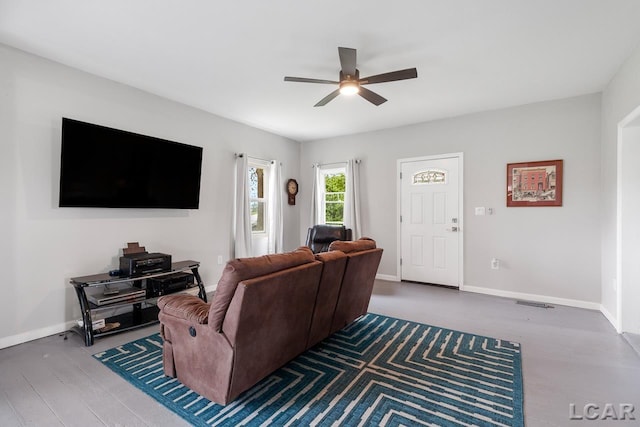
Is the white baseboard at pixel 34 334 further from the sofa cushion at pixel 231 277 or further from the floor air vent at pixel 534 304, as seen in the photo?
the floor air vent at pixel 534 304

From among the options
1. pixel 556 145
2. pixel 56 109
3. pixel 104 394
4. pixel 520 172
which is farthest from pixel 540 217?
pixel 56 109

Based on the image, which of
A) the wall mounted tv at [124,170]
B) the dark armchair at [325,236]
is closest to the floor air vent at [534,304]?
the dark armchair at [325,236]

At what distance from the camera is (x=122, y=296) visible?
308 cm

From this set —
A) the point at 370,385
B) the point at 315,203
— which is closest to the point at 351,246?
the point at 370,385

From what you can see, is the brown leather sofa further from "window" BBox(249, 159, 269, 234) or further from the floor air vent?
"window" BBox(249, 159, 269, 234)

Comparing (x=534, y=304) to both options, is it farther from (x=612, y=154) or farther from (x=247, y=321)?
(x=247, y=321)

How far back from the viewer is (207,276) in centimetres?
460

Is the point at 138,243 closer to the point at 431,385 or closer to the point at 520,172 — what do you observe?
the point at 431,385

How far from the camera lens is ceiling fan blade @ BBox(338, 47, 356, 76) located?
246 cm

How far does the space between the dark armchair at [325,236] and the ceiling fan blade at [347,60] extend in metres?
2.59

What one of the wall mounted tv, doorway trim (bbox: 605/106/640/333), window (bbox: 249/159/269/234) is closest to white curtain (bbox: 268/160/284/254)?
window (bbox: 249/159/269/234)

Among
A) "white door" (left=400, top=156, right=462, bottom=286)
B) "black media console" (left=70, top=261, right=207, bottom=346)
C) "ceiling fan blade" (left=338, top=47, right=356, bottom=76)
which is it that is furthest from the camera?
"white door" (left=400, top=156, right=462, bottom=286)

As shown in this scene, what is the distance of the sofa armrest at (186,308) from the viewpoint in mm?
1940

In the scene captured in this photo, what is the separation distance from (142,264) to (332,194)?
3659 mm
